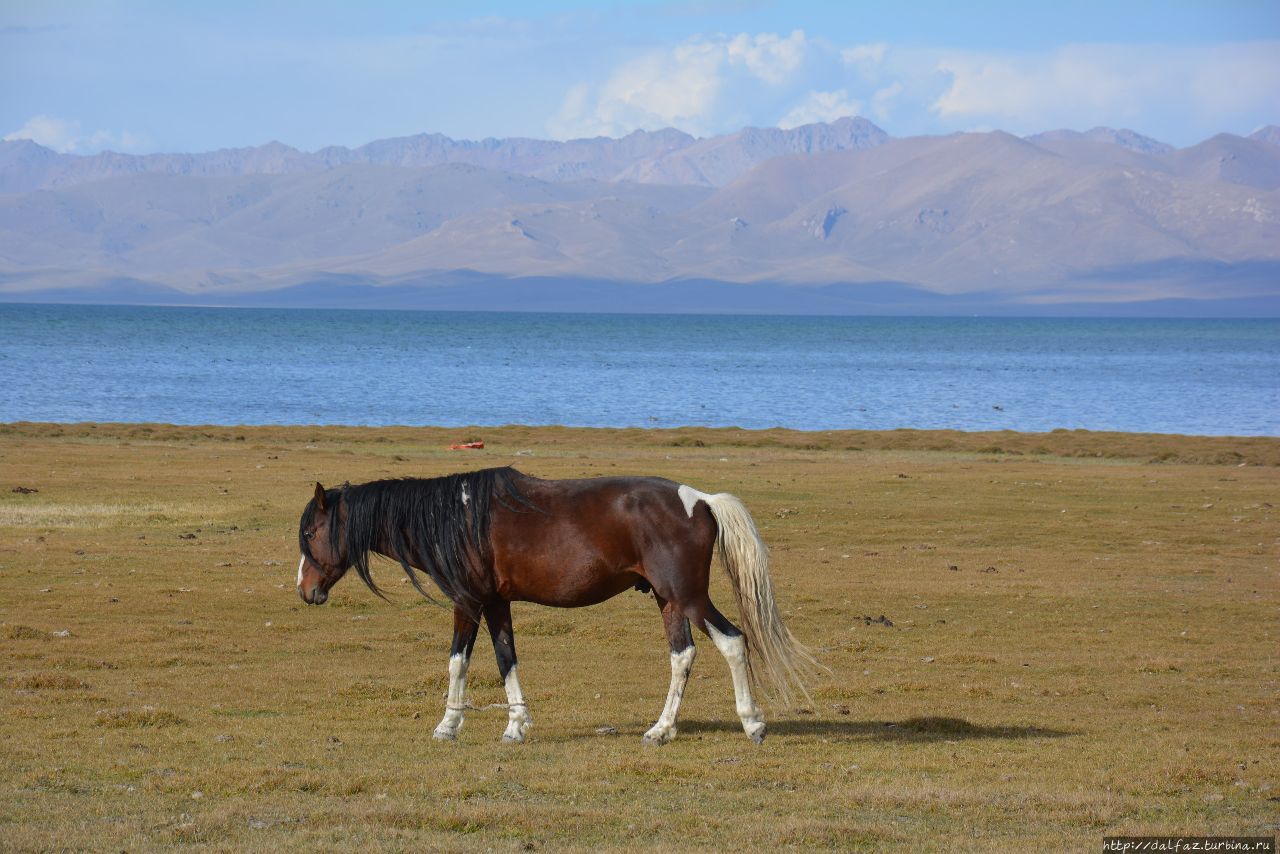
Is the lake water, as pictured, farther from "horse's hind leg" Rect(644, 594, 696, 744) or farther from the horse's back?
"horse's hind leg" Rect(644, 594, 696, 744)

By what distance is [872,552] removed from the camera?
25.3 metres

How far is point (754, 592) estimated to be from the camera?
1164cm

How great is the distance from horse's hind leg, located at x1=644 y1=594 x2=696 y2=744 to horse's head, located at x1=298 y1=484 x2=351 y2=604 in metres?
2.78

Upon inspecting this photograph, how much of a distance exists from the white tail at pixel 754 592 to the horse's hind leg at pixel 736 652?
21cm

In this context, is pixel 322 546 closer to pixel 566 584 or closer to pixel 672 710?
pixel 566 584

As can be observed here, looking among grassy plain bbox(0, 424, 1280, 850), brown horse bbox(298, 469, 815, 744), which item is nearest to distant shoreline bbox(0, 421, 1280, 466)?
grassy plain bbox(0, 424, 1280, 850)

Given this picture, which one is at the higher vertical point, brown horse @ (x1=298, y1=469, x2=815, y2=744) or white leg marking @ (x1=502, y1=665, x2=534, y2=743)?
brown horse @ (x1=298, y1=469, x2=815, y2=744)

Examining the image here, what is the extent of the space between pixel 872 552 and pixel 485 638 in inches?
368

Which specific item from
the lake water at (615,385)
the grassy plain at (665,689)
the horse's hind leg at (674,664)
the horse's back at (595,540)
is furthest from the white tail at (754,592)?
the lake water at (615,385)

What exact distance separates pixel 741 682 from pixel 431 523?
2.83 m

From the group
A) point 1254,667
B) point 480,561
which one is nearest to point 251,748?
point 480,561

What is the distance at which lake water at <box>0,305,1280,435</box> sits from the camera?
7375cm

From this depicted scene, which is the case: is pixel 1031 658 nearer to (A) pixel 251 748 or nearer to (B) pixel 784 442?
(A) pixel 251 748

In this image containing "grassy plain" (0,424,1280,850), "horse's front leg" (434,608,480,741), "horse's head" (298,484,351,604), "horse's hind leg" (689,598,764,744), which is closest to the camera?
"grassy plain" (0,424,1280,850)
